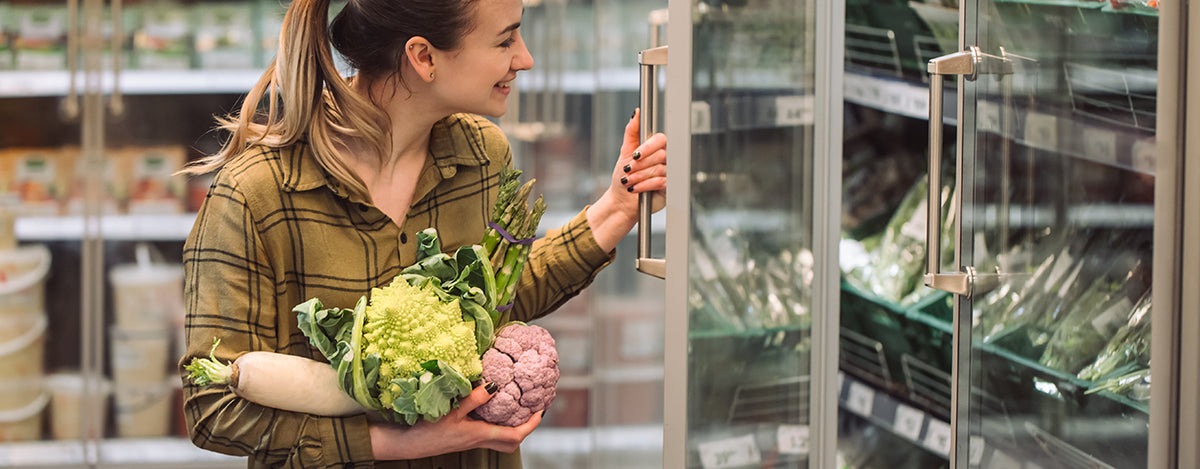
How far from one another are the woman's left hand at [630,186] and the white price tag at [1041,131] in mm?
490

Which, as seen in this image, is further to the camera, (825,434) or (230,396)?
(825,434)

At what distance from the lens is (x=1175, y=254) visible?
108 cm

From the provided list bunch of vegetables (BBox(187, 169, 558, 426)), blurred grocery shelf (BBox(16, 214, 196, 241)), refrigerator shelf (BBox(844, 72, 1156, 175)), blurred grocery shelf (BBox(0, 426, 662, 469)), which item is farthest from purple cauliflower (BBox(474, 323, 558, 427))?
blurred grocery shelf (BBox(16, 214, 196, 241))

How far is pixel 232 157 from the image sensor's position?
4.26 ft

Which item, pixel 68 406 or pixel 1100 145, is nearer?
pixel 1100 145

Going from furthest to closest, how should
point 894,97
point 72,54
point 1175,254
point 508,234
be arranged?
point 72,54 → point 894,97 → point 508,234 → point 1175,254

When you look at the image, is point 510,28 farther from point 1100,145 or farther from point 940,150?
point 1100,145

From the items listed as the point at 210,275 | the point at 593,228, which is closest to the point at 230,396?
the point at 210,275

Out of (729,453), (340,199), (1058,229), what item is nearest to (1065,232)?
(1058,229)

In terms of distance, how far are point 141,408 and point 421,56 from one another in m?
2.03

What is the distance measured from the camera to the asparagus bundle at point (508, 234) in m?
1.29

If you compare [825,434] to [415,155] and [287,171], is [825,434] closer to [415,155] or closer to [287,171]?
[415,155]

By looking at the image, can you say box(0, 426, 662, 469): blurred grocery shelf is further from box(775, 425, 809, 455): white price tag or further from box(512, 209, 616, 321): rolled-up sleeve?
box(512, 209, 616, 321): rolled-up sleeve

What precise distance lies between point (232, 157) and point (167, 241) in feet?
5.62
